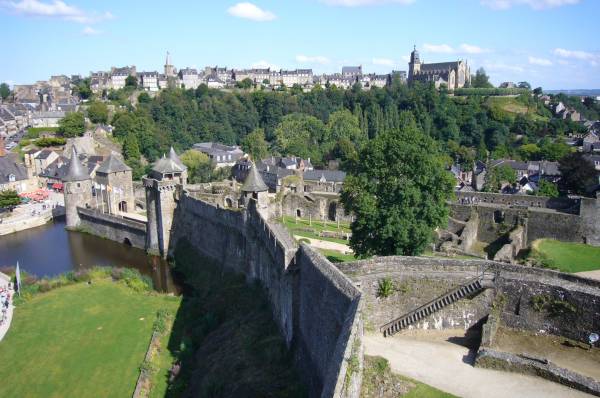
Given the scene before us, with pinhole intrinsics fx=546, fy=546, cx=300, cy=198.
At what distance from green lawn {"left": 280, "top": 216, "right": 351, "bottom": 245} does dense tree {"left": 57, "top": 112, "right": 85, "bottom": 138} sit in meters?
49.9

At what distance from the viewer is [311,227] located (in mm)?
40844

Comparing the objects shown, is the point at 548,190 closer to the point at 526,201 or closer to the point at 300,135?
the point at 526,201

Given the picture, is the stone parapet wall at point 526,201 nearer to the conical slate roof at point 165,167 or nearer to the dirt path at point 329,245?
the dirt path at point 329,245

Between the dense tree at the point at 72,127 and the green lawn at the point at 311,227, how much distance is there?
49.9 m

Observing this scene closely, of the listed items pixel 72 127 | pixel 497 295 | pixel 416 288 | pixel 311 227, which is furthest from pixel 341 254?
pixel 72 127

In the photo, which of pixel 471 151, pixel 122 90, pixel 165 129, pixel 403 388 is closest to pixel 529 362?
pixel 403 388

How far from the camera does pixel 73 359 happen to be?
25.8 meters

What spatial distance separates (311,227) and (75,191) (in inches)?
981

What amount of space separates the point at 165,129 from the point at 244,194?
5960 cm

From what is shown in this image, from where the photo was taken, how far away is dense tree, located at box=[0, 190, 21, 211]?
56.2m

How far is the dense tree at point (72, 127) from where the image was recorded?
8112 centimetres

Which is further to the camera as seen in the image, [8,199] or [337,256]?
[8,199]

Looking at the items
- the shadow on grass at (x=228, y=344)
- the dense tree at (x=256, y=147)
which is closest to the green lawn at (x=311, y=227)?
the shadow on grass at (x=228, y=344)

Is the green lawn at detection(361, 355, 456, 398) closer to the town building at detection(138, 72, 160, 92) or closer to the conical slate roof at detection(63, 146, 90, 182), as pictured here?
the conical slate roof at detection(63, 146, 90, 182)
